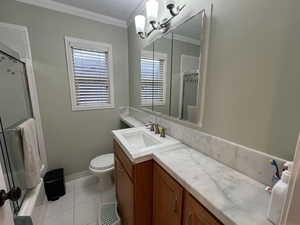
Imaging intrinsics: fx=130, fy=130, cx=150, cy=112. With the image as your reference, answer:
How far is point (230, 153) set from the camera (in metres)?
0.84

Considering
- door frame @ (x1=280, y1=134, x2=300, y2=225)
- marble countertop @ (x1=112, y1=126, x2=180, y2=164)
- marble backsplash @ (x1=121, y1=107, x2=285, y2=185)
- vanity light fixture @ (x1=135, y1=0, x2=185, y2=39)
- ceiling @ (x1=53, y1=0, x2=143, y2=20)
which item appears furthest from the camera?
ceiling @ (x1=53, y1=0, x2=143, y2=20)

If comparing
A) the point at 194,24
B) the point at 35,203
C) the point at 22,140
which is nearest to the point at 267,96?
the point at 194,24

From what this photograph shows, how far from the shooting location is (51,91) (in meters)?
1.83

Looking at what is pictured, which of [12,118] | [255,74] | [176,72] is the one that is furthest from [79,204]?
[255,74]

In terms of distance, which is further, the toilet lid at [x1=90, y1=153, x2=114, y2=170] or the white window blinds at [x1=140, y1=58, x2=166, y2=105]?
the toilet lid at [x1=90, y1=153, x2=114, y2=170]

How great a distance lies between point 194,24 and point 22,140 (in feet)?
5.77

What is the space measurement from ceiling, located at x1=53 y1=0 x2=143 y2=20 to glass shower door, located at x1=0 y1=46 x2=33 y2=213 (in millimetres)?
1043

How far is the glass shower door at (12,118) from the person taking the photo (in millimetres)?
1028

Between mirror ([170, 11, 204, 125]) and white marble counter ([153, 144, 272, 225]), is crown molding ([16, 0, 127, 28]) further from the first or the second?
white marble counter ([153, 144, 272, 225])

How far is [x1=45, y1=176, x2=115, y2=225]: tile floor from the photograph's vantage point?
1.47 metres

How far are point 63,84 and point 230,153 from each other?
2.16m

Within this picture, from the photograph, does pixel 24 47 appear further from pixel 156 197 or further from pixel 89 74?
pixel 156 197

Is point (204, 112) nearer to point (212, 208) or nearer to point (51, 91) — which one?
point (212, 208)

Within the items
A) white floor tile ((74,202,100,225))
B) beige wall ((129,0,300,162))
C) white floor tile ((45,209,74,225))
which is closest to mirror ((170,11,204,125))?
beige wall ((129,0,300,162))
